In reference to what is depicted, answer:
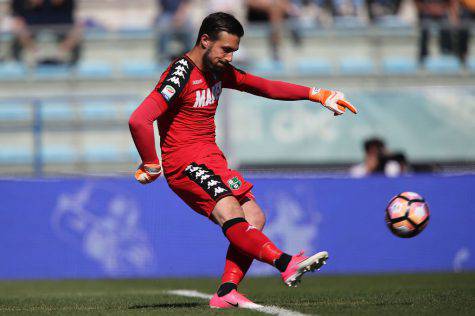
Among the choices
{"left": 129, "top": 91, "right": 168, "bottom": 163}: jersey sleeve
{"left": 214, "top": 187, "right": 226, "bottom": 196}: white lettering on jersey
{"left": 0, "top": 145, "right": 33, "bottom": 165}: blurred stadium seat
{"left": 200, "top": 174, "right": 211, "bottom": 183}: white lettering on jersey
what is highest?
{"left": 129, "top": 91, "right": 168, "bottom": 163}: jersey sleeve

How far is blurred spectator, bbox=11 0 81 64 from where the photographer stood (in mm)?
14938

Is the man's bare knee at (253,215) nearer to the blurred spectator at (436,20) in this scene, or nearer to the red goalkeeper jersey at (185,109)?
the red goalkeeper jersey at (185,109)

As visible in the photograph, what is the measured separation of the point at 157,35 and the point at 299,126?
4.04 meters

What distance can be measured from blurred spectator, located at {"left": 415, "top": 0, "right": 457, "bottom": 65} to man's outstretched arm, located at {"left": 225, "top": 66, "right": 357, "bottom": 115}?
27.8ft

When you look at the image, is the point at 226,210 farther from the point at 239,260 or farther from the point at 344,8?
the point at 344,8

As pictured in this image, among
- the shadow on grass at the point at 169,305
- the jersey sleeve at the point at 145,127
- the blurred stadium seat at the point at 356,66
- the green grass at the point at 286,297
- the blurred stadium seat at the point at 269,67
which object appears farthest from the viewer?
the blurred stadium seat at the point at 269,67

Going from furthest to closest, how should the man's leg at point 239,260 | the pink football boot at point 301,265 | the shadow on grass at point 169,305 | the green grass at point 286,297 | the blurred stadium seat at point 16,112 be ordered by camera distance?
1. the blurred stadium seat at point 16,112
2. the shadow on grass at point 169,305
3. the man's leg at point 239,260
4. the green grass at point 286,297
5. the pink football boot at point 301,265

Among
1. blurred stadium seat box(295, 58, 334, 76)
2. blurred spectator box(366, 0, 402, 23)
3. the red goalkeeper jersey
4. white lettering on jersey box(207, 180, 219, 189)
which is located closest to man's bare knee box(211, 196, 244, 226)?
white lettering on jersey box(207, 180, 219, 189)

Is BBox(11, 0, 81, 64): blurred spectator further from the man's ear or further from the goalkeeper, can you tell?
the man's ear

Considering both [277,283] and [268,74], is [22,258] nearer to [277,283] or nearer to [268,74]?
[277,283]

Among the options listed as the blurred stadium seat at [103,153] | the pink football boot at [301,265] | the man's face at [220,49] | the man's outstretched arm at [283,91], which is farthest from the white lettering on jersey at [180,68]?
the blurred stadium seat at [103,153]

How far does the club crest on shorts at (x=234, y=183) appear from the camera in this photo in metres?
6.48

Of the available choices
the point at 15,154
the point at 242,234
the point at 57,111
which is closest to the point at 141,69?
the point at 57,111

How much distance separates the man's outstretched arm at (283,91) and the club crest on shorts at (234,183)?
2.57 feet
